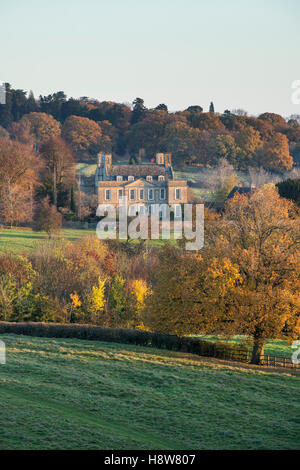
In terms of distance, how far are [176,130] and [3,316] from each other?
Result: 91112 millimetres

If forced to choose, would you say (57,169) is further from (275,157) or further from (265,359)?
(265,359)

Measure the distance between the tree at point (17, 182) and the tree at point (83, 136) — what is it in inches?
1669

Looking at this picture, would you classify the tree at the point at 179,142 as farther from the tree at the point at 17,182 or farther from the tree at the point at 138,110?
the tree at the point at 17,182

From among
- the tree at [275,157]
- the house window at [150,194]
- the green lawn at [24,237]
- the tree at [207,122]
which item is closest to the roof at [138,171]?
the house window at [150,194]

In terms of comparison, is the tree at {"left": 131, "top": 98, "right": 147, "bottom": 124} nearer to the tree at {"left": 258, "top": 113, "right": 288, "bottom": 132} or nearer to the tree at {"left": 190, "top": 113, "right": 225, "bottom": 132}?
the tree at {"left": 190, "top": 113, "right": 225, "bottom": 132}

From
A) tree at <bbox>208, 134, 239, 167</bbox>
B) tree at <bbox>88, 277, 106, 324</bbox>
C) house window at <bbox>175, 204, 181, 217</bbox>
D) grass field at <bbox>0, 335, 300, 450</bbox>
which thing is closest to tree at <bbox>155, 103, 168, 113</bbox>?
tree at <bbox>208, 134, 239, 167</bbox>

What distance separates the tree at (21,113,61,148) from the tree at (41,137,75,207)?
113ft

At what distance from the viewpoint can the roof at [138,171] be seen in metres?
88.9

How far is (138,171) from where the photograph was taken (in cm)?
8912

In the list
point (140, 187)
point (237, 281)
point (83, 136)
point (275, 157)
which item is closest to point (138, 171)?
point (140, 187)

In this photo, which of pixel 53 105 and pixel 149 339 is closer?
pixel 149 339

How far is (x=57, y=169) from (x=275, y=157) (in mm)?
52611
